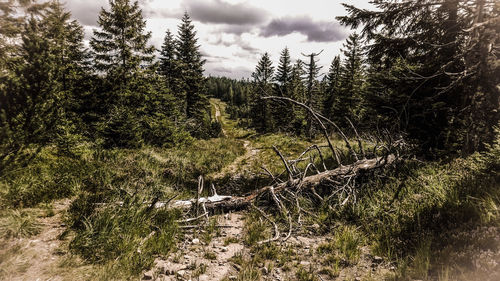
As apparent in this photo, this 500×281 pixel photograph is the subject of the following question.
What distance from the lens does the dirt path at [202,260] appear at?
2922 mm

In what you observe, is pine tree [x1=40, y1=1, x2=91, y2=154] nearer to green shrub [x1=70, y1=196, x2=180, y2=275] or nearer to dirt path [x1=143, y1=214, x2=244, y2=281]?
green shrub [x1=70, y1=196, x2=180, y2=275]

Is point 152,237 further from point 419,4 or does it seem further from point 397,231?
point 419,4

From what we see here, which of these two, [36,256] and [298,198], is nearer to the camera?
[36,256]

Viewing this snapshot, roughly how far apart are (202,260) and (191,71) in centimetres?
2690

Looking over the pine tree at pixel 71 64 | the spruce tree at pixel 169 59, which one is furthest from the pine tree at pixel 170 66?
the pine tree at pixel 71 64

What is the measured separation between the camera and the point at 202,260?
3.35 metres

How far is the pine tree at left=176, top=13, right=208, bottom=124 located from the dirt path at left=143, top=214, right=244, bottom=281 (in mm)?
23112

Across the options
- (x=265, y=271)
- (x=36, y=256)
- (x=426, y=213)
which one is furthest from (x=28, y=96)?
(x=426, y=213)

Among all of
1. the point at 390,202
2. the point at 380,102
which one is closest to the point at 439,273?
the point at 390,202

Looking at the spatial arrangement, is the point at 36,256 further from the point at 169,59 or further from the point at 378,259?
the point at 169,59

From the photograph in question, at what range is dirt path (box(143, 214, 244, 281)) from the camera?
2.92 m

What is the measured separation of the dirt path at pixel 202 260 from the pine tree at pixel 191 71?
23.1 meters

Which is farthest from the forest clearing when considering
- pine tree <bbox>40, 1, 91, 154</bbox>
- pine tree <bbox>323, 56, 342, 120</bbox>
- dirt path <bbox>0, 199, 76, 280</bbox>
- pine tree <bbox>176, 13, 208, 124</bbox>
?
pine tree <bbox>323, 56, 342, 120</bbox>

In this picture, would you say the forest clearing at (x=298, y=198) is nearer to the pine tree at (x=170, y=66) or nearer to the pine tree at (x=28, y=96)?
the pine tree at (x=28, y=96)
